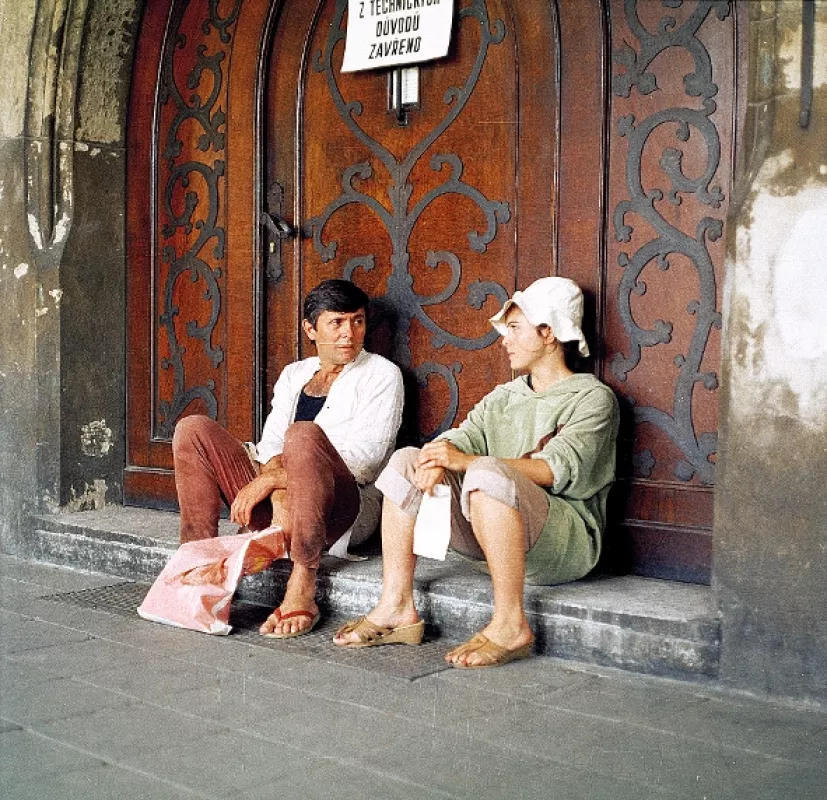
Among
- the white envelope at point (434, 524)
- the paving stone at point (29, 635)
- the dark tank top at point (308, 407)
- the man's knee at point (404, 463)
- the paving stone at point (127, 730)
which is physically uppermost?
the dark tank top at point (308, 407)

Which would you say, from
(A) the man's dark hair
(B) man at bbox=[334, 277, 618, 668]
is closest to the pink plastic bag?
(B) man at bbox=[334, 277, 618, 668]

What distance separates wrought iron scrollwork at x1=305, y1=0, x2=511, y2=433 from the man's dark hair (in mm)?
249

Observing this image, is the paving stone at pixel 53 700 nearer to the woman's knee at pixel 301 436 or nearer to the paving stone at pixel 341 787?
the paving stone at pixel 341 787

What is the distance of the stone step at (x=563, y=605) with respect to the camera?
343 centimetres

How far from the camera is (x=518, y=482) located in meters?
3.53

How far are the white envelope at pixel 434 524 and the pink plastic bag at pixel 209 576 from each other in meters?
0.66

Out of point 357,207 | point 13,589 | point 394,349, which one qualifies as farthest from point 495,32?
point 13,589

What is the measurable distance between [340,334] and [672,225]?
130cm

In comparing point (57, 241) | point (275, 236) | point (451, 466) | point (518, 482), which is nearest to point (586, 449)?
point (518, 482)

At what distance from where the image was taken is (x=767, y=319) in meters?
3.27

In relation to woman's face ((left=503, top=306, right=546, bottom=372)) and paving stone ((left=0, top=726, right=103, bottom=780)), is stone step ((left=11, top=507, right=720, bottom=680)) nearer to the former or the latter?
woman's face ((left=503, top=306, right=546, bottom=372))

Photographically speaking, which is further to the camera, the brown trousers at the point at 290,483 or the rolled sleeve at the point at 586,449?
the brown trousers at the point at 290,483

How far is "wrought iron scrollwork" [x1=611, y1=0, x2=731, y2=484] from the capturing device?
155 inches

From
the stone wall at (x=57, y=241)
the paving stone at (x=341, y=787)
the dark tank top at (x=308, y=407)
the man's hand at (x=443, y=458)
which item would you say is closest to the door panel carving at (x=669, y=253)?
the man's hand at (x=443, y=458)
